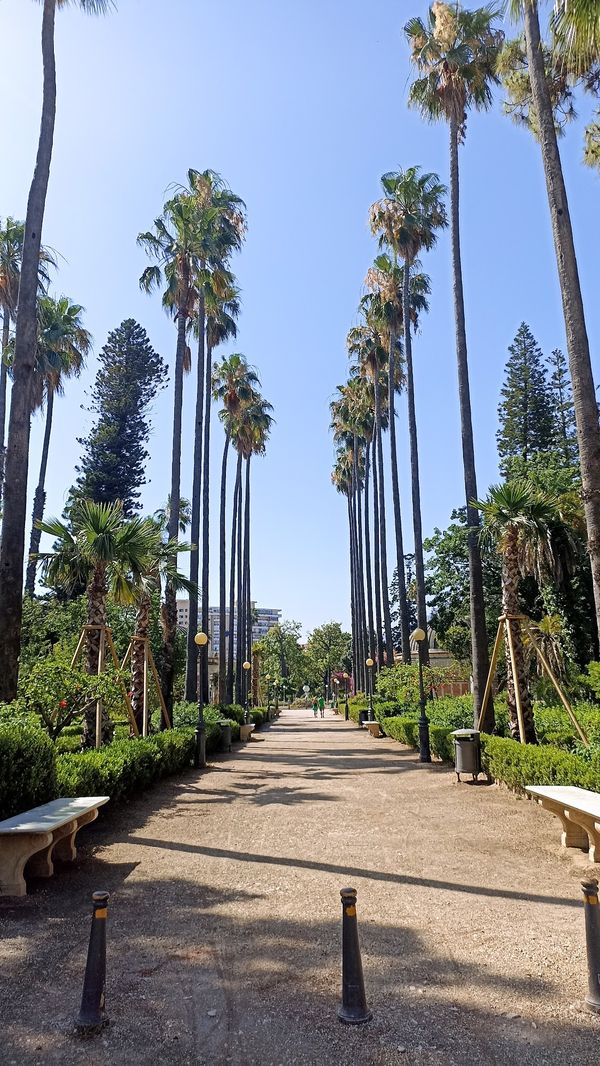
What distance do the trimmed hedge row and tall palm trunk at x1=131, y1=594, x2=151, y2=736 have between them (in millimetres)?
6833

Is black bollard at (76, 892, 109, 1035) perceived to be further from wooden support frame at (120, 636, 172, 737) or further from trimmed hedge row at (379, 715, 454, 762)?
trimmed hedge row at (379, 715, 454, 762)

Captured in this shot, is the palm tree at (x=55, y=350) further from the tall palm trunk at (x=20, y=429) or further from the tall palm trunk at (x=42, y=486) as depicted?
the tall palm trunk at (x=20, y=429)

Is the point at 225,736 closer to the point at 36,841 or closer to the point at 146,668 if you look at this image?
the point at 146,668

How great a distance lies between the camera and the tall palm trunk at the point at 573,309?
8.19m

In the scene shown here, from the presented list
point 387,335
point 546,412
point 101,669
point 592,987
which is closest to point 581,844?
point 592,987

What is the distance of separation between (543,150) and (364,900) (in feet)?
35.4

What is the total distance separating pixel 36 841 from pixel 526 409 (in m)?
44.5

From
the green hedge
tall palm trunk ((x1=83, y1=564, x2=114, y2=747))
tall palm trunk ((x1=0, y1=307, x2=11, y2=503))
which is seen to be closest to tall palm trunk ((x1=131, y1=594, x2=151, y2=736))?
tall palm trunk ((x1=83, y1=564, x2=114, y2=747))

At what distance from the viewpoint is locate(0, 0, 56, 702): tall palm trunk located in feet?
28.1

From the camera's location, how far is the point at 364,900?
5316 mm

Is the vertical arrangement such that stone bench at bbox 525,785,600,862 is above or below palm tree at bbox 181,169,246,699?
below

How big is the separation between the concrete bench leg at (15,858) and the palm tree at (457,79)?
1223cm

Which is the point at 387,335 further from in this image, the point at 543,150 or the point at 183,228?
the point at 543,150

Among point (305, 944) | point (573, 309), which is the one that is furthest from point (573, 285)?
point (305, 944)
